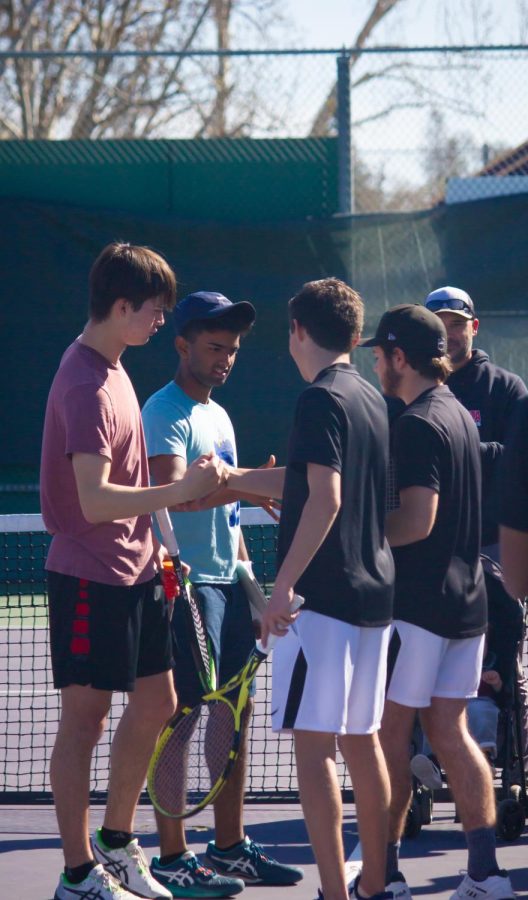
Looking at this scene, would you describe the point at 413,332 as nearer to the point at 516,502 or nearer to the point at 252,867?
the point at 516,502

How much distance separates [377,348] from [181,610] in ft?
3.10

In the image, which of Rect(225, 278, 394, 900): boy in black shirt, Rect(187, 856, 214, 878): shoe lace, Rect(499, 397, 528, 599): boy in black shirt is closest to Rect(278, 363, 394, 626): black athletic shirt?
Rect(225, 278, 394, 900): boy in black shirt

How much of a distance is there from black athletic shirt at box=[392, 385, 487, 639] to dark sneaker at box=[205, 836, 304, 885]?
2.94 ft

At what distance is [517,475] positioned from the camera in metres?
3.22

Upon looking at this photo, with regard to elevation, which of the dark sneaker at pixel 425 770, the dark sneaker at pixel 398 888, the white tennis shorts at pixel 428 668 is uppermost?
the white tennis shorts at pixel 428 668

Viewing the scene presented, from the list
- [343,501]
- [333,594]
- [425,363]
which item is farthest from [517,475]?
[425,363]

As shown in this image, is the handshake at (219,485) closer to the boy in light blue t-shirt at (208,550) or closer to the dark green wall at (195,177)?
the boy in light blue t-shirt at (208,550)

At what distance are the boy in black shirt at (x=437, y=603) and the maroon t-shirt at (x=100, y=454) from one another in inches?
27.9

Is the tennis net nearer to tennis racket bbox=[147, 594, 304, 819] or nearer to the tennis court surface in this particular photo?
the tennis court surface

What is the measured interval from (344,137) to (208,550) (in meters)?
5.42

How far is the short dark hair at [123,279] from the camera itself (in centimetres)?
360

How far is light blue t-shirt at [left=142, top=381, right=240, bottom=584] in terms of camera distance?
3.90 metres

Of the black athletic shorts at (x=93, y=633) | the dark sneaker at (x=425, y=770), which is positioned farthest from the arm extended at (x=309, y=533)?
the dark sneaker at (x=425, y=770)

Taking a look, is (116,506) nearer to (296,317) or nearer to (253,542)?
(296,317)
